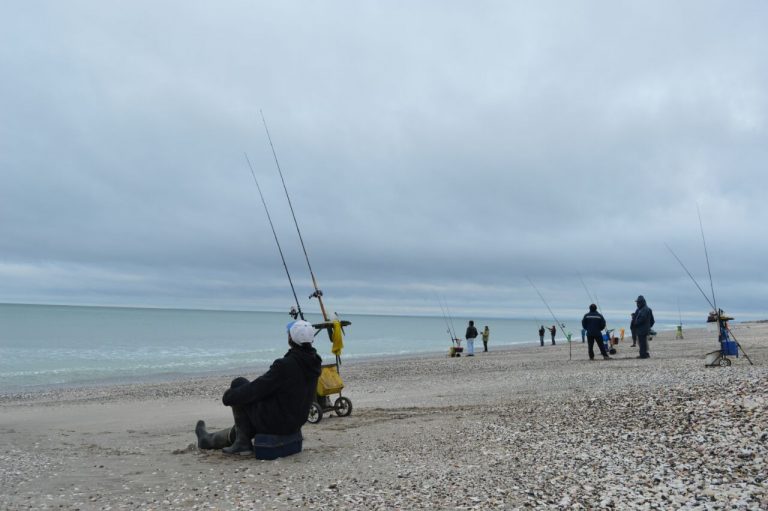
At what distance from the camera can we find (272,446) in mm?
7258

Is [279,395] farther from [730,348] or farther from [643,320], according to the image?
[643,320]

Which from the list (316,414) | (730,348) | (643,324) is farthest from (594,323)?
(316,414)

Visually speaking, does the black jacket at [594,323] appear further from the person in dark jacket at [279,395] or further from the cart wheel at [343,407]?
the person in dark jacket at [279,395]

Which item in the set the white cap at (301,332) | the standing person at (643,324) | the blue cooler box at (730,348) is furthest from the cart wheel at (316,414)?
the standing person at (643,324)

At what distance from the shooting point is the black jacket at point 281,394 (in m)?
7.18

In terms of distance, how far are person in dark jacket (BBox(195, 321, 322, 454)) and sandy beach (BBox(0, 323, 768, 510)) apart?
41 cm

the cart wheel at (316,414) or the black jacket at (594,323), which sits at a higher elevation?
the black jacket at (594,323)

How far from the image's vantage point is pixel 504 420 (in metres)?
9.27

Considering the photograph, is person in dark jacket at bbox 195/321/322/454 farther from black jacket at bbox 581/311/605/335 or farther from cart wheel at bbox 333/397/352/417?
black jacket at bbox 581/311/605/335

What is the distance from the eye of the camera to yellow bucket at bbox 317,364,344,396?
10500 millimetres

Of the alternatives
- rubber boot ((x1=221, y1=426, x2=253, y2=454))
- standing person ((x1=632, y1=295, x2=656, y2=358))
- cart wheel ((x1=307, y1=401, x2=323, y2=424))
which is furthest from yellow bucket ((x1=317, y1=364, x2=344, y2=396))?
standing person ((x1=632, y1=295, x2=656, y2=358))

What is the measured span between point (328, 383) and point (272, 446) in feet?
11.1

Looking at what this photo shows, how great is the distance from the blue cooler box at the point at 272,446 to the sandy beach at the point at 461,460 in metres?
0.14

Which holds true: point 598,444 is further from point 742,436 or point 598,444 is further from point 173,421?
point 173,421
